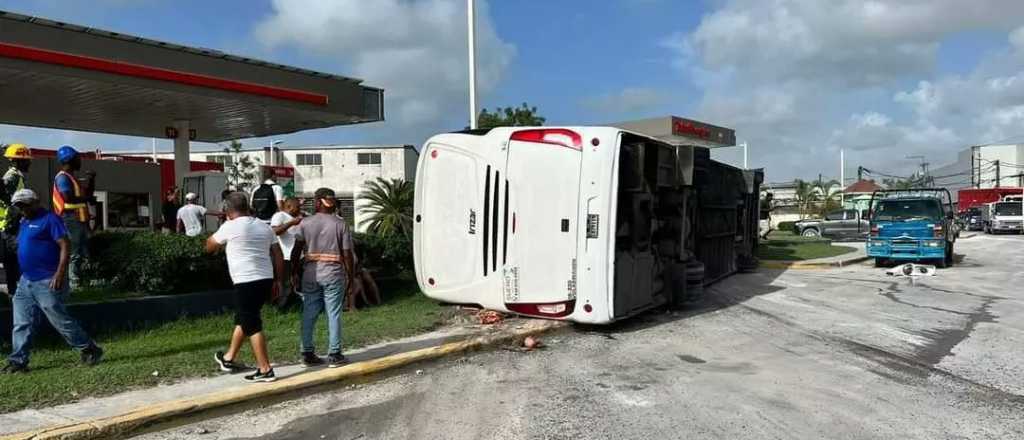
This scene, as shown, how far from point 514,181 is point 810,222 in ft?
102

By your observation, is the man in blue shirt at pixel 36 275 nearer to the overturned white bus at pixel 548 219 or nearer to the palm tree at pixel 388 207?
the overturned white bus at pixel 548 219

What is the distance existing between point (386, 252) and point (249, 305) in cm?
523

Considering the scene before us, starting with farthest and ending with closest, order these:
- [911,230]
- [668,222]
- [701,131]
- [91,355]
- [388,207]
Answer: [701,131]
[911,230]
[388,207]
[668,222]
[91,355]

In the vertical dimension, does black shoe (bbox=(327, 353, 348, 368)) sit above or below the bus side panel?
below

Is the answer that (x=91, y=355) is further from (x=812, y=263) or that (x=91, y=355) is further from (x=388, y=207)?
(x=812, y=263)

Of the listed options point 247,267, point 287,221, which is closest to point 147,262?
point 287,221

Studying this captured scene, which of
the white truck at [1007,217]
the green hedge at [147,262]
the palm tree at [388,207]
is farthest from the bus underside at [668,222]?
the white truck at [1007,217]

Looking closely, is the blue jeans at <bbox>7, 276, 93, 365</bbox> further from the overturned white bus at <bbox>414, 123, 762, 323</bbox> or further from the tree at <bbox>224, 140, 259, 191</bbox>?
the tree at <bbox>224, 140, 259, 191</bbox>

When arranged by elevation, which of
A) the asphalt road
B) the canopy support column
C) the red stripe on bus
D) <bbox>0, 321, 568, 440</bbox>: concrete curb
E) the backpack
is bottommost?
the asphalt road

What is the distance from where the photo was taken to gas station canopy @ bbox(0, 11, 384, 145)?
43.7 ft

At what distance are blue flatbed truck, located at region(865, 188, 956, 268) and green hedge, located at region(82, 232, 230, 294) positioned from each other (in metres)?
16.2

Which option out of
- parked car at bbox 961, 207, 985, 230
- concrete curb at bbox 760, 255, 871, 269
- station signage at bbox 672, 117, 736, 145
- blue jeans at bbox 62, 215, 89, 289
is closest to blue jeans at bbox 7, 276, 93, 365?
blue jeans at bbox 62, 215, 89, 289

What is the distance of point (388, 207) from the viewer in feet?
43.7

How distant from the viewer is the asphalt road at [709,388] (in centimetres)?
514
